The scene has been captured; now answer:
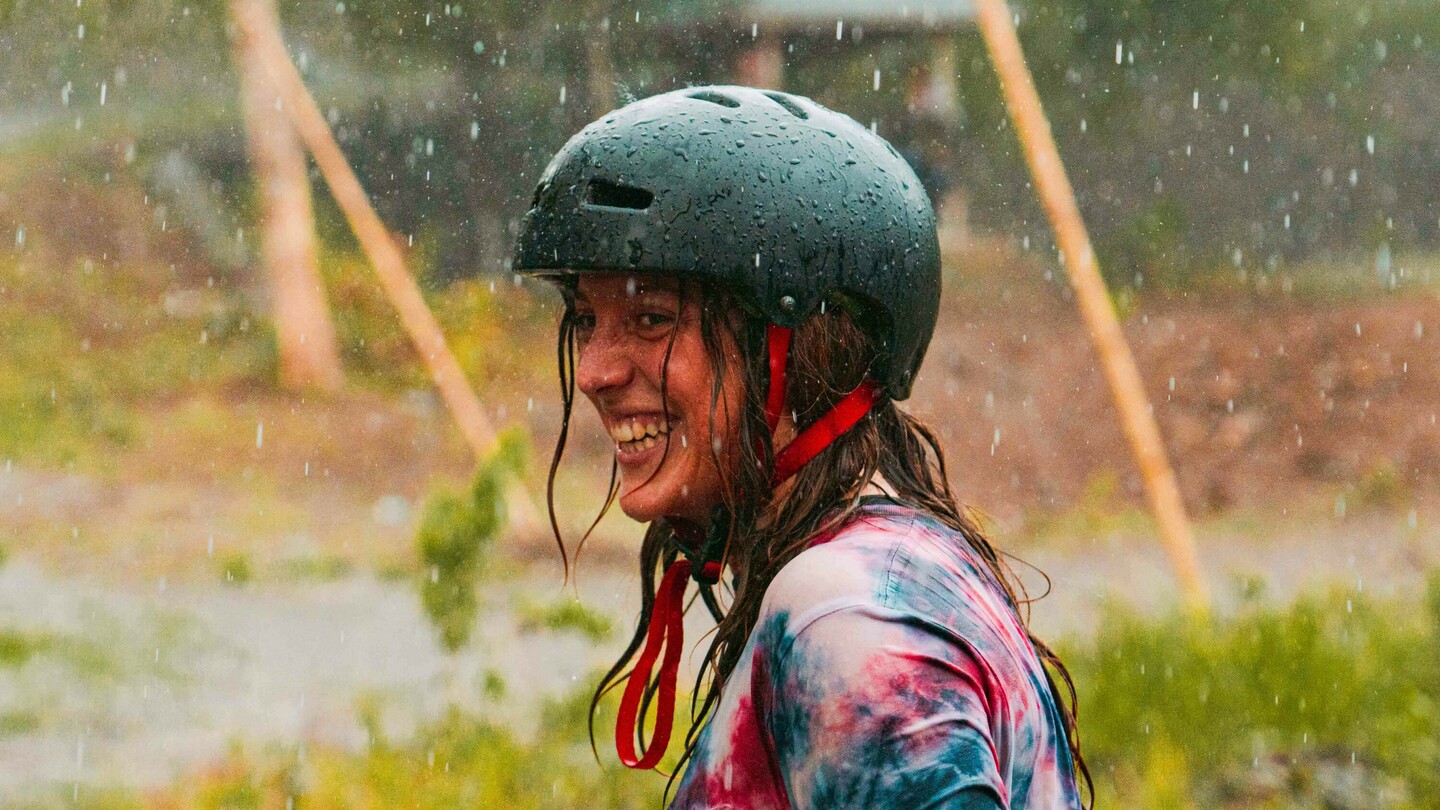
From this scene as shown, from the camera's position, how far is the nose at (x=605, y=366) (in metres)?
1.97

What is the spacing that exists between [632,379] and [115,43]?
8.80m

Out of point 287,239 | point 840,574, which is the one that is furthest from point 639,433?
point 287,239

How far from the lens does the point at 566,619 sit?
5992mm

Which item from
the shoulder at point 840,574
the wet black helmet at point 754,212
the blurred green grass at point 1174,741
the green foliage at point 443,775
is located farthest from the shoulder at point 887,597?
the blurred green grass at point 1174,741

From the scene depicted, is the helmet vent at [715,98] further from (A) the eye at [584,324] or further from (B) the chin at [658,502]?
(B) the chin at [658,502]

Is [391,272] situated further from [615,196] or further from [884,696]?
[884,696]

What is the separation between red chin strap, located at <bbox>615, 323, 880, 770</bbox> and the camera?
197 cm

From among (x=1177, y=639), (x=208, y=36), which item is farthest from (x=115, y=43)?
(x=1177, y=639)

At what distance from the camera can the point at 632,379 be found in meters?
1.98

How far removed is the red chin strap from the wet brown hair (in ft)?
0.04

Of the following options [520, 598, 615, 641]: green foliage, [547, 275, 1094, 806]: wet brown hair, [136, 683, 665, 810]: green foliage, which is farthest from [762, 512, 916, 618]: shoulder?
[520, 598, 615, 641]: green foliage

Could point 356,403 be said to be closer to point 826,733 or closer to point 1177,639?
point 1177,639

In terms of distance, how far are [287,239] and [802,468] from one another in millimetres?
8066

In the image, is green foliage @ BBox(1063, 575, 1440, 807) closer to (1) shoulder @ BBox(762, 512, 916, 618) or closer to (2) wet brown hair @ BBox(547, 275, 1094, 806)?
(2) wet brown hair @ BBox(547, 275, 1094, 806)
